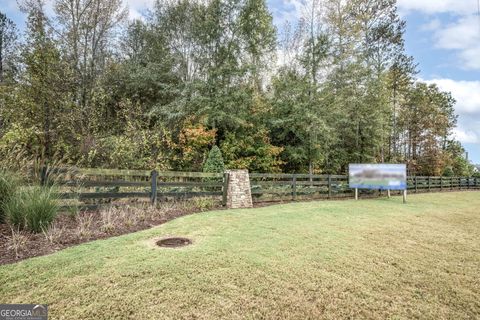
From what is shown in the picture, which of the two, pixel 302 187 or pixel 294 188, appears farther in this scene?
pixel 302 187

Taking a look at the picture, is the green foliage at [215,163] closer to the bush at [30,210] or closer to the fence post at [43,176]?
the fence post at [43,176]

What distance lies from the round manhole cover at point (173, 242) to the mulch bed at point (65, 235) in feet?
3.46

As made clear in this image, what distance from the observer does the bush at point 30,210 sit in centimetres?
403

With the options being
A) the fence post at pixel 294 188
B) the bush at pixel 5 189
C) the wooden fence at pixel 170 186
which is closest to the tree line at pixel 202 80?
the wooden fence at pixel 170 186

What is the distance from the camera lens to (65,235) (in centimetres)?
412

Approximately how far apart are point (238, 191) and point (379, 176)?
6295mm

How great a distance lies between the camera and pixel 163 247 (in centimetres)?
378

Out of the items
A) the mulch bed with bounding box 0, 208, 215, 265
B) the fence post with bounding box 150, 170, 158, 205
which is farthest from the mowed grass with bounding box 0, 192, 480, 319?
the fence post with bounding box 150, 170, 158, 205

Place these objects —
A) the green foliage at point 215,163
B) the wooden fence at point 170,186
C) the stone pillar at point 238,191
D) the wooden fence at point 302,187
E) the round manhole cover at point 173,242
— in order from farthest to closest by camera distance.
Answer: the green foliage at point 215,163, the wooden fence at point 302,187, the stone pillar at point 238,191, the wooden fence at point 170,186, the round manhole cover at point 173,242

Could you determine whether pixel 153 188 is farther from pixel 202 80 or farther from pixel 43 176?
pixel 202 80

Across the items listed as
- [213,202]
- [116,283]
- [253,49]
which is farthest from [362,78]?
[116,283]

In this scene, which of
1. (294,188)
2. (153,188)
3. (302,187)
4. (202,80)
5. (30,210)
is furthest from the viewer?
(202,80)

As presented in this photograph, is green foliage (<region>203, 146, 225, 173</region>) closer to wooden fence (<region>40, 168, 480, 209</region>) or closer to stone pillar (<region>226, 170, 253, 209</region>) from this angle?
wooden fence (<region>40, 168, 480, 209</region>)

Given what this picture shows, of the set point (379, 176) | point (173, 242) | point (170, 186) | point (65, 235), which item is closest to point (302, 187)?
point (379, 176)
